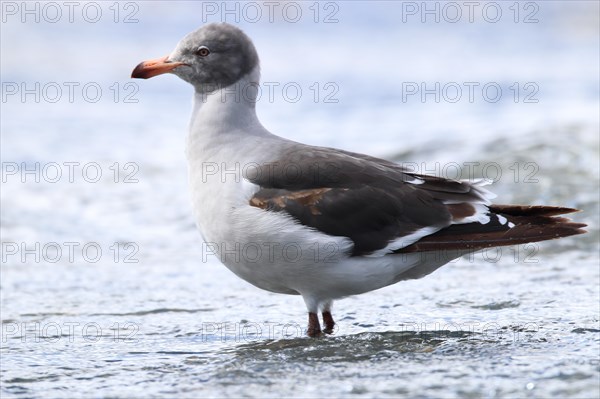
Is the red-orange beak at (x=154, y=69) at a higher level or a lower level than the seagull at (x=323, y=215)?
higher

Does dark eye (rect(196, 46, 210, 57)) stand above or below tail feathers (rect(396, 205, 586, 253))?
above

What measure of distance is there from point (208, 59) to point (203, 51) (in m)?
0.05

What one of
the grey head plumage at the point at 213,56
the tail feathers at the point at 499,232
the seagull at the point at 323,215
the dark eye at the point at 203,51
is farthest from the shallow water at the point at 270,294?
the dark eye at the point at 203,51

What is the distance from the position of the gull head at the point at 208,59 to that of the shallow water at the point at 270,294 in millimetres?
1382

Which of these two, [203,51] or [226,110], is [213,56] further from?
[226,110]

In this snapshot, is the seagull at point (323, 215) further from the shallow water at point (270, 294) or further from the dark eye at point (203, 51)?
the shallow water at point (270, 294)

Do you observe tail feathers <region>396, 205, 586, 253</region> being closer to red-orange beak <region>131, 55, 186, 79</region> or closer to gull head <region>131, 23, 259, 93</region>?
gull head <region>131, 23, 259, 93</region>

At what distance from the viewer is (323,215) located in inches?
206

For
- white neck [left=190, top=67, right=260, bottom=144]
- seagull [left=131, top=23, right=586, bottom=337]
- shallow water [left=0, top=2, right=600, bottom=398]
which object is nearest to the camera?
shallow water [left=0, top=2, right=600, bottom=398]

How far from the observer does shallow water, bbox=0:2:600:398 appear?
463 cm

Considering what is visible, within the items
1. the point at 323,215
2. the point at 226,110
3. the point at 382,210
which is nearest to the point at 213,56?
the point at 226,110

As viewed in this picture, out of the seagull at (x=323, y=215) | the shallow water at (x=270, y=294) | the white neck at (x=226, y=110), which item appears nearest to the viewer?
the shallow water at (x=270, y=294)

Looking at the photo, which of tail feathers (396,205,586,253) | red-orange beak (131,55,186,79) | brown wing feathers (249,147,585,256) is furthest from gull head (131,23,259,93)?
tail feathers (396,205,586,253)

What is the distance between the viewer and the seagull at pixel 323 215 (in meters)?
5.15
